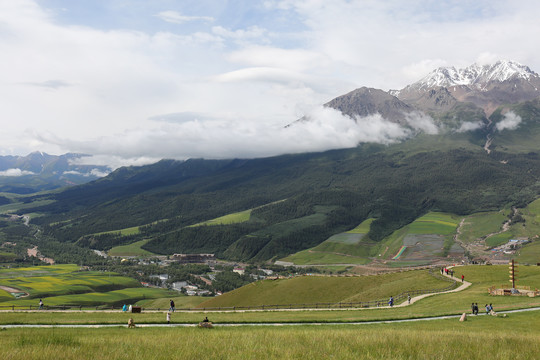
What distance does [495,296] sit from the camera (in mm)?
60719

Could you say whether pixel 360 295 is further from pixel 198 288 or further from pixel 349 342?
pixel 198 288

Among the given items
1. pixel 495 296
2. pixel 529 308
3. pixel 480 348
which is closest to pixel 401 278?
pixel 495 296

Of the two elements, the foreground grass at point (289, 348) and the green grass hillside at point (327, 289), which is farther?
the green grass hillside at point (327, 289)

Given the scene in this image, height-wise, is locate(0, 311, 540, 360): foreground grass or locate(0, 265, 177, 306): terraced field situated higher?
locate(0, 311, 540, 360): foreground grass

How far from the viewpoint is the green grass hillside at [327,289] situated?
269 ft

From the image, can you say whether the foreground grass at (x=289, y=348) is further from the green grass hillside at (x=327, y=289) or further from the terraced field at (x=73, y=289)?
the terraced field at (x=73, y=289)

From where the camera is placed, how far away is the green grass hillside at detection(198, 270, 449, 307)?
82125mm

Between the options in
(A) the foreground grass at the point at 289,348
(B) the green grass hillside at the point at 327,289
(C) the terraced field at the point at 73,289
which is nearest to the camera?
(A) the foreground grass at the point at 289,348

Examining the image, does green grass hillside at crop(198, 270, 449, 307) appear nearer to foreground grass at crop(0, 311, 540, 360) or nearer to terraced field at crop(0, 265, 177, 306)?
foreground grass at crop(0, 311, 540, 360)

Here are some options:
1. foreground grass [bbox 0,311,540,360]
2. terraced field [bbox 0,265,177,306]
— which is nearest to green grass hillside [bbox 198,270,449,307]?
foreground grass [bbox 0,311,540,360]

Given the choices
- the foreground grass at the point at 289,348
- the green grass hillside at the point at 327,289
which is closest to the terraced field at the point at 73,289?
the green grass hillside at the point at 327,289

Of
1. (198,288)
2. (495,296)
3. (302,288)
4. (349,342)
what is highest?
(349,342)

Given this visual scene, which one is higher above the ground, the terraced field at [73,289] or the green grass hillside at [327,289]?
the green grass hillside at [327,289]

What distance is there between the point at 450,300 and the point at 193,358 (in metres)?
55.3
